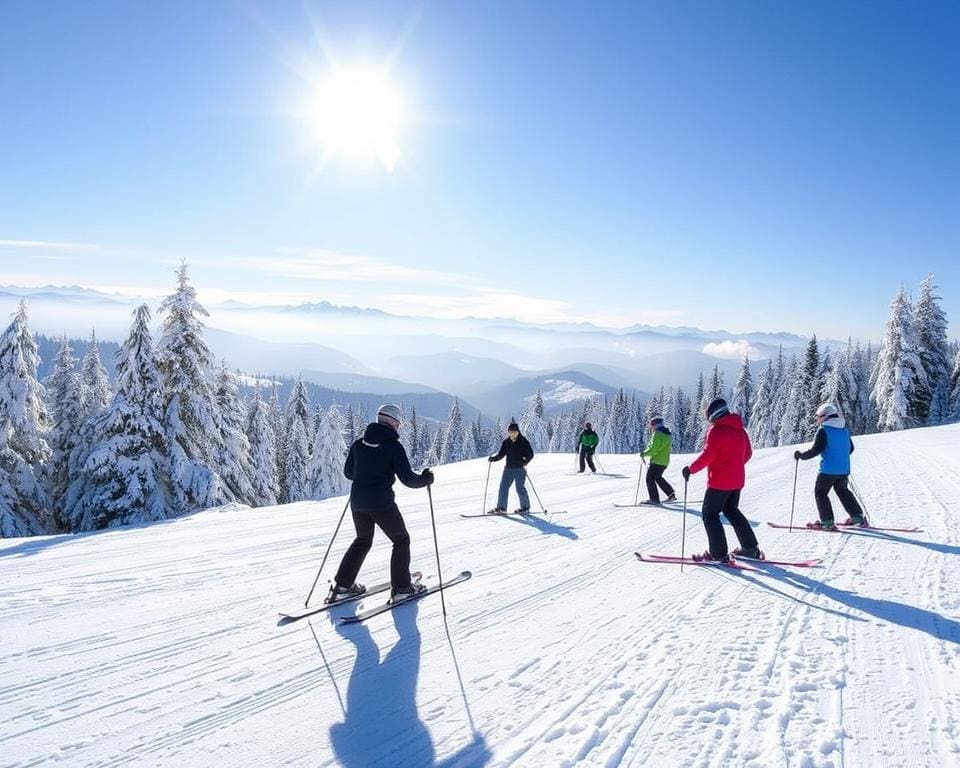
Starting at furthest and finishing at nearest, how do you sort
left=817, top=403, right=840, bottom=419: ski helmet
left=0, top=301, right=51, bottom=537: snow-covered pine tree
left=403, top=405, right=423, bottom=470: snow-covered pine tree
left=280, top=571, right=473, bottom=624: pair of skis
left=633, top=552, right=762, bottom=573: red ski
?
left=403, top=405, right=423, bottom=470: snow-covered pine tree, left=0, top=301, right=51, bottom=537: snow-covered pine tree, left=817, top=403, right=840, bottom=419: ski helmet, left=633, top=552, right=762, bottom=573: red ski, left=280, top=571, right=473, bottom=624: pair of skis

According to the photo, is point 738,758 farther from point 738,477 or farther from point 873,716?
point 738,477

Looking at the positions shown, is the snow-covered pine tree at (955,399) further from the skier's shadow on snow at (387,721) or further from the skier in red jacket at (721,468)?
the skier's shadow on snow at (387,721)

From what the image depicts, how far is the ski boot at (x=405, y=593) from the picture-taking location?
5953mm

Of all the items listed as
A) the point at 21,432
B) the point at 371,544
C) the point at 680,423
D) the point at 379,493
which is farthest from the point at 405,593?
the point at 680,423

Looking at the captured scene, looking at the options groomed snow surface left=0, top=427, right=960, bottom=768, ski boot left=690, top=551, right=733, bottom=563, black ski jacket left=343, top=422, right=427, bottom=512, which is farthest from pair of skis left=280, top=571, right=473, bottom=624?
ski boot left=690, top=551, right=733, bottom=563

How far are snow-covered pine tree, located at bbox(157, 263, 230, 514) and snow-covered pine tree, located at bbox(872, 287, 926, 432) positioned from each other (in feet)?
152

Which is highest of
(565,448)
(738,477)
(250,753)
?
(738,477)

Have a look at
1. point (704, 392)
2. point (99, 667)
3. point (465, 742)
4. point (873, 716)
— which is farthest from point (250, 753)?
point (704, 392)

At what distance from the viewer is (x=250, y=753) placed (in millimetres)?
3447

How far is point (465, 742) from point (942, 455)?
24.5m

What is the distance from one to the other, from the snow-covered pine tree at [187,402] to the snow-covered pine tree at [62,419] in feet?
17.0

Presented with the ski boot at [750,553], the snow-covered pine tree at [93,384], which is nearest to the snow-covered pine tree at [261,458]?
the snow-covered pine tree at [93,384]

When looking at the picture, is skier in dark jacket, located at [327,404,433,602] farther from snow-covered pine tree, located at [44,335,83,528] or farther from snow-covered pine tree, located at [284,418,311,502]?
snow-covered pine tree, located at [284,418,311,502]

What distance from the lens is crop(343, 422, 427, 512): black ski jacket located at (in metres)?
5.79
